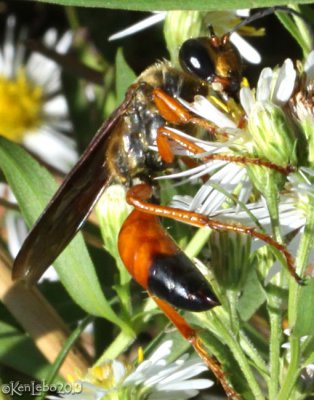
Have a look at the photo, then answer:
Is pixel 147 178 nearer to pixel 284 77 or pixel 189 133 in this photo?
pixel 189 133

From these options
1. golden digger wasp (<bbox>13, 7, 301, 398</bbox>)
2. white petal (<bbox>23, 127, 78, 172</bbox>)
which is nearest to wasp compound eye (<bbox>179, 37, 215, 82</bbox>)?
golden digger wasp (<bbox>13, 7, 301, 398</bbox>)

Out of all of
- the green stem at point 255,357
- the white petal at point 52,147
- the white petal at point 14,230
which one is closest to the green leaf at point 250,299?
the green stem at point 255,357

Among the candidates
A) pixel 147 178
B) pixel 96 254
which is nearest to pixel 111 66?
Result: pixel 96 254

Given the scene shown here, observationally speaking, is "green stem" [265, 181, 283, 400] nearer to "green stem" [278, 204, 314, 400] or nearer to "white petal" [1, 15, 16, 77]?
"green stem" [278, 204, 314, 400]

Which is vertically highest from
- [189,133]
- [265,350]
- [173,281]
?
[189,133]

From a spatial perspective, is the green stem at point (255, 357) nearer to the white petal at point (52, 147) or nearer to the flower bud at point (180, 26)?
the flower bud at point (180, 26)

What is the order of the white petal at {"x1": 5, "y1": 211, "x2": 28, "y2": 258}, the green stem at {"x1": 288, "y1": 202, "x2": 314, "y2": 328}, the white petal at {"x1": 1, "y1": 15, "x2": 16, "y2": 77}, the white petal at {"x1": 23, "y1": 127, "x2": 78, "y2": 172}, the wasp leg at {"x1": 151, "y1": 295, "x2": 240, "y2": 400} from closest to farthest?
the green stem at {"x1": 288, "y1": 202, "x2": 314, "y2": 328} → the wasp leg at {"x1": 151, "y1": 295, "x2": 240, "y2": 400} → the white petal at {"x1": 5, "y1": 211, "x2": 28, "y2": 258} → the white petal at {"x1": 23, "y1": 127, "x2": 78, "y2": 172} → the white petal at {"x1": 1, "y1": 15, "x2": 16, "y2": 77}
